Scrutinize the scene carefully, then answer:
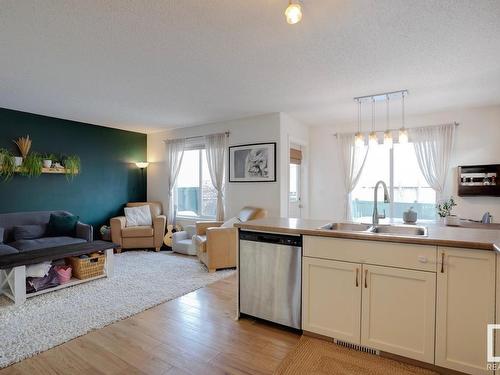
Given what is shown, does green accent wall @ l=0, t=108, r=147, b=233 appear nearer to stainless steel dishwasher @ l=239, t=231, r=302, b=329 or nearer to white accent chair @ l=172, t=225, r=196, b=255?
white accent chair @ l=172, t=225, r=196, b=255

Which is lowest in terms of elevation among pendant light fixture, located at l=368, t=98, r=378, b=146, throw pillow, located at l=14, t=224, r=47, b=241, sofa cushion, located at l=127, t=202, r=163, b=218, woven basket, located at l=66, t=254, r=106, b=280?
woven basket, located at l=66, t=254, r=106, b=280

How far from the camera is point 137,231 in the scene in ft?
17.3

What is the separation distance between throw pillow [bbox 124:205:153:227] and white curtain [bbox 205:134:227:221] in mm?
1571

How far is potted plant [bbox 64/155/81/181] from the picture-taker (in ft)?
16.2

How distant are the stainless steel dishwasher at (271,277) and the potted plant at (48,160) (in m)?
4.02

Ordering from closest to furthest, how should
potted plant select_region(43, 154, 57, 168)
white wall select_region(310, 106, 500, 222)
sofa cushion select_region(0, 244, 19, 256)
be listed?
1. sofa cushion select_region(0, 244, 19, 256)
2. white wall select_region(310, 106, 500, 222)
3. potted plant select_region(43, 154, 57, 168)

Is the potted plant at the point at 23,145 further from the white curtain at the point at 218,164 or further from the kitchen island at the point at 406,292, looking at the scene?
the kitchen island at the point at 406,292

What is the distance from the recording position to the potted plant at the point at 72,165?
494 cm

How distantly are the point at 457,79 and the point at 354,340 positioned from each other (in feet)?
9.97

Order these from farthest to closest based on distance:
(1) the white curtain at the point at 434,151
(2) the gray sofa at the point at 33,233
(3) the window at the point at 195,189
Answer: (3) the window at the point at 195,189 < (1) the white curtain at the point at 434,151 < (2) the gray sofa at the point at 33,233

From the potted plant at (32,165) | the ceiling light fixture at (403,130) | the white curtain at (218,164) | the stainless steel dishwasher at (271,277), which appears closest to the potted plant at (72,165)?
the potted plant at (32,165)

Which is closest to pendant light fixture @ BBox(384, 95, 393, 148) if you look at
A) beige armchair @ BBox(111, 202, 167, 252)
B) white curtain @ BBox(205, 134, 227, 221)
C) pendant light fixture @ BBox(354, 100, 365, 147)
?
pendant light fixture @ BBox(354, 100, 365, 147)

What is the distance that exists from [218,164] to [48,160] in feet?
9.54

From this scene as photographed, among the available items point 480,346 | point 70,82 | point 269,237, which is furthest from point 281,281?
point 70,82
